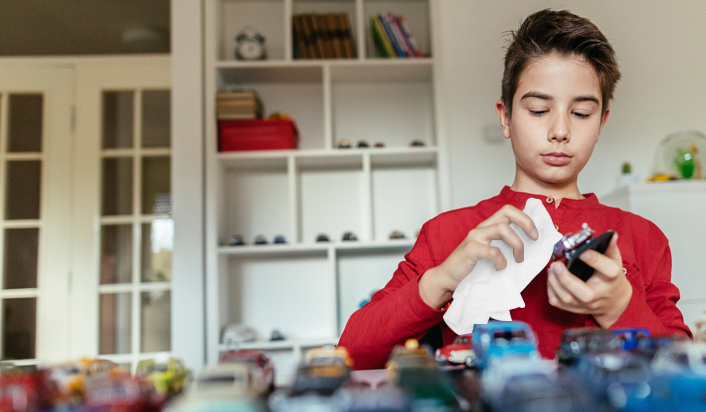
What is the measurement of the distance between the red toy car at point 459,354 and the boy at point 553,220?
137 mm

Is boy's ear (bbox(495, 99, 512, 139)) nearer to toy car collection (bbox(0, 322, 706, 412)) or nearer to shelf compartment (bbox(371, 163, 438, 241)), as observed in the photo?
toy car collection (bbox(0, 322, 706, 412))

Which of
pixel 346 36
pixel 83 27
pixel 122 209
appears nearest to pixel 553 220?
pixel 346 36

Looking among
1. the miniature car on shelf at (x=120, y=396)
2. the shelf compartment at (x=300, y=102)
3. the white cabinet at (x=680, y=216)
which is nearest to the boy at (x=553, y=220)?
the miniature car on shelf at (x=120, y=396)

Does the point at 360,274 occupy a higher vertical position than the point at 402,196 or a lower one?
lower

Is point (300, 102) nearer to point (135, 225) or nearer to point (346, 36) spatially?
point (346, 36)

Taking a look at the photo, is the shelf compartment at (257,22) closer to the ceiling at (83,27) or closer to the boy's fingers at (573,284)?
the ceiling at (83,27)

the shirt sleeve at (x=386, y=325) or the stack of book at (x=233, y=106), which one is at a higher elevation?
the stack of book at (x=233, y=106)

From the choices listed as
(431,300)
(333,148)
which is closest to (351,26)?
(333,148)

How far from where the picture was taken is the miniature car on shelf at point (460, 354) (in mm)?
525

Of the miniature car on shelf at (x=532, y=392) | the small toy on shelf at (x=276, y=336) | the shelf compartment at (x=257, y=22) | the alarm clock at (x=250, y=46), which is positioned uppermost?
the shelf compartment at (x=257, y=22)

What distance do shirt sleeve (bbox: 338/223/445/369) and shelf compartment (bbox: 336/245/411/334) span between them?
60.8 inches

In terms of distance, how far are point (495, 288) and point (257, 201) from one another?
6.27 feet

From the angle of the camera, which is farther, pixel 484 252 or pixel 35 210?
pixel 35 210

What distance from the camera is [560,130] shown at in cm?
92
